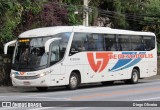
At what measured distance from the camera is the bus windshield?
956 inches

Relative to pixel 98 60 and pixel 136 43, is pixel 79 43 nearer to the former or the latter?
pixel 98 60

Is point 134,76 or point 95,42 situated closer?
point 95,42

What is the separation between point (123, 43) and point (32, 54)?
300 inches

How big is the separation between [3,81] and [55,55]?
5.65 m

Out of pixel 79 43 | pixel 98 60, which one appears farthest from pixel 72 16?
pixel 79 43

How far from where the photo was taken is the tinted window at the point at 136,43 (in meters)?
31.1

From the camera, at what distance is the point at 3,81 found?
2909 centimetres

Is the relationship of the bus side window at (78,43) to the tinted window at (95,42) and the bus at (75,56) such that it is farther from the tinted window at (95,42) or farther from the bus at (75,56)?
the tinted window at (95,42)

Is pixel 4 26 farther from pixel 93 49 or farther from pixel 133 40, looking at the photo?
pixel 133 40

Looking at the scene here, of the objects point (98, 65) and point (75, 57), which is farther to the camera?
point (98, 65)

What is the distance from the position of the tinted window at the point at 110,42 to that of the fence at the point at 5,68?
5.82 metres

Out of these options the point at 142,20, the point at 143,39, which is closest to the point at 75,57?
the point at 143,39

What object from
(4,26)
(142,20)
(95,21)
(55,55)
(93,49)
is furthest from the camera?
(142,20)

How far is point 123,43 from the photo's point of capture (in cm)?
3022
